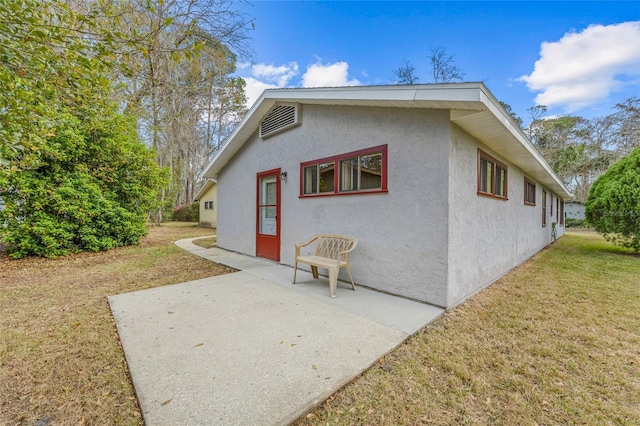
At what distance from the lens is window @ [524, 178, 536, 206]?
7680 mm

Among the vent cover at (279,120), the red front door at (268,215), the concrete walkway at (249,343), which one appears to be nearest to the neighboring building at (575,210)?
the red front door at (268,215)

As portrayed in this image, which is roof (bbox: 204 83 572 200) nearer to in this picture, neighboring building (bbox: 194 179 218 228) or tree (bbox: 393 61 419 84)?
neighboring building (bbox: 194 179 218 228)

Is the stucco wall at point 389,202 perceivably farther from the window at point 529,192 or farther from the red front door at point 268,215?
the window at point 529,192

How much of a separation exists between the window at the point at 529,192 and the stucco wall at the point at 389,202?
18.3ft

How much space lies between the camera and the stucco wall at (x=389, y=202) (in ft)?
12.5

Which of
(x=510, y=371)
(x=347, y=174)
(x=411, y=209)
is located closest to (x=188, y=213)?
(x=347, y=174)

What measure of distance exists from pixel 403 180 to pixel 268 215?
4.15 metres

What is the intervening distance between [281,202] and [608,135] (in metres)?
28.7

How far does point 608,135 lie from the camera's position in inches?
840

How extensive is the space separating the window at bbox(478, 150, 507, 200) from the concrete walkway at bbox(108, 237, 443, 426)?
2.57m

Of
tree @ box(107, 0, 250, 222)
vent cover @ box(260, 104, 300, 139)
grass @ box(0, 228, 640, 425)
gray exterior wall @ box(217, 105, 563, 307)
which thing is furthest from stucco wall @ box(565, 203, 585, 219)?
tree @ box(107, 0, 250, 222)

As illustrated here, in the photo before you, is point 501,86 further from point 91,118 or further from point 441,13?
point 91,118

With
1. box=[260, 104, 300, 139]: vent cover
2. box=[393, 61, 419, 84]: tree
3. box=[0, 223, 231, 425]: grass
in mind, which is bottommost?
box=[0, 223, 231, 425]: grass

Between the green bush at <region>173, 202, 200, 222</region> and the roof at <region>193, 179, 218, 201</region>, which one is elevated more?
the roof at <region>193, 179, 218, 201</region>
